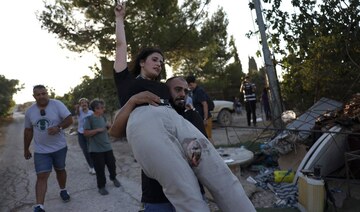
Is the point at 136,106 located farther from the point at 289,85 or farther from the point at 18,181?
the point at 289,85

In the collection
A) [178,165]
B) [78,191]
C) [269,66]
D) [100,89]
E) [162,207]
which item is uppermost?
[100,89]

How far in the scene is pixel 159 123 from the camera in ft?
5.40

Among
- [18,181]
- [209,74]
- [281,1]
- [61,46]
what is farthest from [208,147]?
[209,74]

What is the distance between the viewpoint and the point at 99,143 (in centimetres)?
542

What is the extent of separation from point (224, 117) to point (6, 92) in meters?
27.5

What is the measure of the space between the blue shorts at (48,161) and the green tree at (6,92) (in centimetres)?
2997

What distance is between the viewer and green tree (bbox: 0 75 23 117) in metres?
32.1

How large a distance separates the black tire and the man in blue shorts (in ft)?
32.2

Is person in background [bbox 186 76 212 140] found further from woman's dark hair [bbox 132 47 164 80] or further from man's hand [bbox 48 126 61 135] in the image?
woman's dark hair [bbox 132 47 164 80]

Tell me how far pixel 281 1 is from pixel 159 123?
6.84m

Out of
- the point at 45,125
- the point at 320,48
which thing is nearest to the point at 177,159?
the point at 45,125

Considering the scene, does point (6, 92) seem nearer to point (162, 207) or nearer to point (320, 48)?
point (320, 48)

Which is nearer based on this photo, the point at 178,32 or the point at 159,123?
the point at 159,123

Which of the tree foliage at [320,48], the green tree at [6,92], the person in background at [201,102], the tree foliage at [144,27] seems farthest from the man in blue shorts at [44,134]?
the green tree at [6,92]
